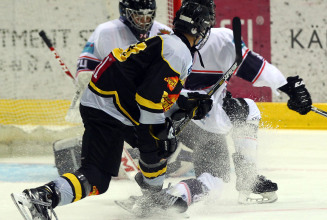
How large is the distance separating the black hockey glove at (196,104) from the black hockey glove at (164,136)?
278 millimetres

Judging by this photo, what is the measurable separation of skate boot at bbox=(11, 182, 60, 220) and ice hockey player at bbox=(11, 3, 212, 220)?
0.6 inches

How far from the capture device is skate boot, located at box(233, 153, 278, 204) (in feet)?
8.62

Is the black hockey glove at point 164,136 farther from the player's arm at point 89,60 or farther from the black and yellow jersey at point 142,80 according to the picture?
the player's arm at point 89,60

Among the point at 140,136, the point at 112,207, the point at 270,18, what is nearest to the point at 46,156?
the point at 112,207

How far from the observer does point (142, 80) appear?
211 cm

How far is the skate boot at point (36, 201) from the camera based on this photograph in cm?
178

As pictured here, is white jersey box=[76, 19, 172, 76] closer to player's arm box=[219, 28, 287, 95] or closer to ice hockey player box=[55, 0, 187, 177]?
ice hockey player box=[55, 0, 187, 177]

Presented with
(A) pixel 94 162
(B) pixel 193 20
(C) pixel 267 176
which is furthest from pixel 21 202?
(C) pixel 267 176

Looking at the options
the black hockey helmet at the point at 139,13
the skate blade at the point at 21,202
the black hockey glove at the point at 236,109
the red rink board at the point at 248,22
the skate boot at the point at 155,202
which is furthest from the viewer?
the red rink board at the point at 248,22

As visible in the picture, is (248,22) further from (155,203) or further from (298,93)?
(155,203)

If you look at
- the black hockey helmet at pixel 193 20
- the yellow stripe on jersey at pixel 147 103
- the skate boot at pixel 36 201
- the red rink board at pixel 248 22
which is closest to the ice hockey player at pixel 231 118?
the black hockey helmet at pixel 193 20

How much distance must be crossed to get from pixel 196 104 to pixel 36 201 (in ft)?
2.97

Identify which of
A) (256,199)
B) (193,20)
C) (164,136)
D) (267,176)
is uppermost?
(193,20)

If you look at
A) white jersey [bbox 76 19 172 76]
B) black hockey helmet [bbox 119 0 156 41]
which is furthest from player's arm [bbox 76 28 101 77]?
black hockey helmet [bbox 119 0 156 41]
